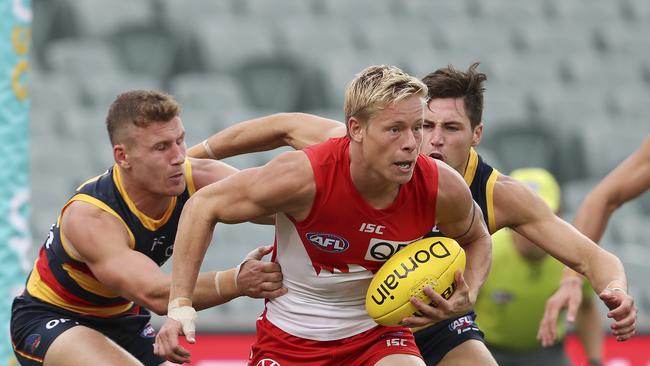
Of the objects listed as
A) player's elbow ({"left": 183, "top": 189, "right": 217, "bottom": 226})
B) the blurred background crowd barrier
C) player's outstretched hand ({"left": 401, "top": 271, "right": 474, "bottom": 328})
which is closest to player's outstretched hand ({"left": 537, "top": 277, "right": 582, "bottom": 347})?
player's outstretched hand ({"left": 401, "top": 271, "right": 474, "bottom": 328})

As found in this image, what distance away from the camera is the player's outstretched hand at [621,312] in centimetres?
538

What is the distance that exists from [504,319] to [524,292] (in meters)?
0.26

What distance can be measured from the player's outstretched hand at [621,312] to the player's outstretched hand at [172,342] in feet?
6.63

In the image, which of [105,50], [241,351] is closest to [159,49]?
[105,50]

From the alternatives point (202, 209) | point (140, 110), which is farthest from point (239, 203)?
point (140, 110)

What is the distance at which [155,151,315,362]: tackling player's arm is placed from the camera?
5.11 m

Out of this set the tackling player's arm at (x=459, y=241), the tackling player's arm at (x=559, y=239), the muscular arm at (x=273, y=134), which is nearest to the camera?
the tackling player's arm at (x=459, y=241)

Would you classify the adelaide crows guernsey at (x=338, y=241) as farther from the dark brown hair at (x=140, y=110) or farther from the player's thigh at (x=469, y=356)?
the dark brown hair at (x=140, y=110)

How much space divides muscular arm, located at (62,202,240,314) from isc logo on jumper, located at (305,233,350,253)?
0.53 metres

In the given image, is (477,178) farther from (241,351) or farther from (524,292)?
(241,351)

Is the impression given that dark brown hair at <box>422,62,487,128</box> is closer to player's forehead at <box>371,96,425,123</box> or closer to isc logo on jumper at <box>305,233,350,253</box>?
player's forehead at <box>371,96,425,123</box>

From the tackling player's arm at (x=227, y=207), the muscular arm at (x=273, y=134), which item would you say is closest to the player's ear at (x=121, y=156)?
the muscular arm at (x=273, y=134)

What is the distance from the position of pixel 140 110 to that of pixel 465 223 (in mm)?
1947

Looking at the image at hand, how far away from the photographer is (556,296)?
21.4 feet
